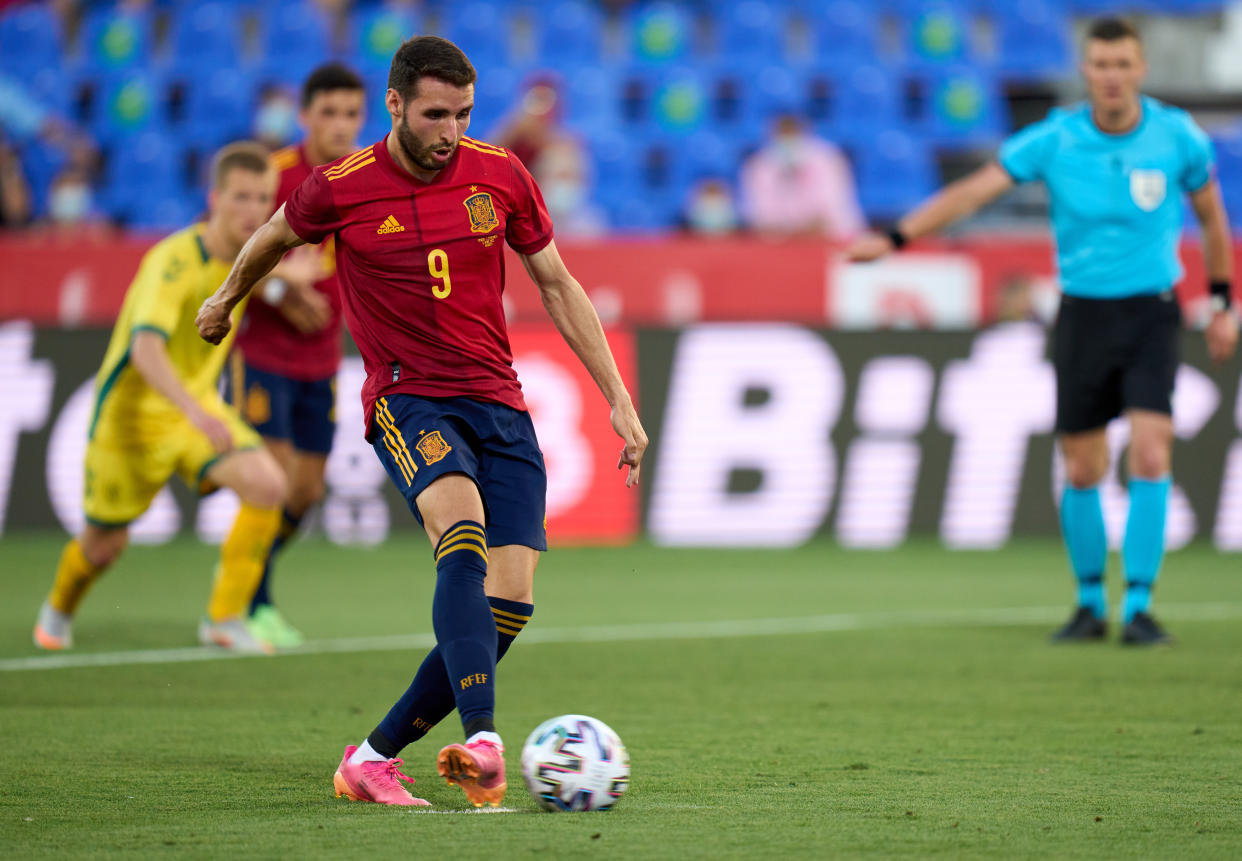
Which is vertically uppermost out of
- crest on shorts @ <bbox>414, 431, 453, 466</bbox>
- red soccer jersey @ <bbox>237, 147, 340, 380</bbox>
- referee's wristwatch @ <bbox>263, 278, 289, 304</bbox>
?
referee's wristwatch @ <bbox>263, 278, 289, 304</bbox>

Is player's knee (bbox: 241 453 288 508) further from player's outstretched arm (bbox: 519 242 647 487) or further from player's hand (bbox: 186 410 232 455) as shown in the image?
player's outstretched arm (bbox: 519 242 647 487)

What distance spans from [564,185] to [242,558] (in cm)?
808

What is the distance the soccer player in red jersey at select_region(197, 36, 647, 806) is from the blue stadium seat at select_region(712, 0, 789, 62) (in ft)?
44.9

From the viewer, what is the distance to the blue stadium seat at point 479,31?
17516 millimetres

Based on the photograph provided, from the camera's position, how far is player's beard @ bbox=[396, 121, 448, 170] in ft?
14.6

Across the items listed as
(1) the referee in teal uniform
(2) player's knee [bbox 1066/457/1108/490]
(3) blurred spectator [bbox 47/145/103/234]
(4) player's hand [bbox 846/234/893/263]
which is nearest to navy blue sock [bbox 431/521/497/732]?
(4) player's hand [bbox 846/234/893/263]

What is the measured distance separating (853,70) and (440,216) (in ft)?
44.9

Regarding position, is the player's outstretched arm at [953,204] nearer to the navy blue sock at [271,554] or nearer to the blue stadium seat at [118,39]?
the navy blue sock at [271,554]

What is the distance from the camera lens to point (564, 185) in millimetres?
14992

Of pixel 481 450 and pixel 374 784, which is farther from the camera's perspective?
pixel 481 450

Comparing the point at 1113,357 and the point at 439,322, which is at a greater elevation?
the point at 439,322

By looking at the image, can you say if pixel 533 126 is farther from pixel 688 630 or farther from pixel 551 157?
pixel 688 630

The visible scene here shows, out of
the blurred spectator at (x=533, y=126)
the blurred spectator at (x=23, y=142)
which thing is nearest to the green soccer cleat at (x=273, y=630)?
the blurred spectator at (x=533, y=126)

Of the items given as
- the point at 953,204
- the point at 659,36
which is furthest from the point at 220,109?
the point at 953,204
